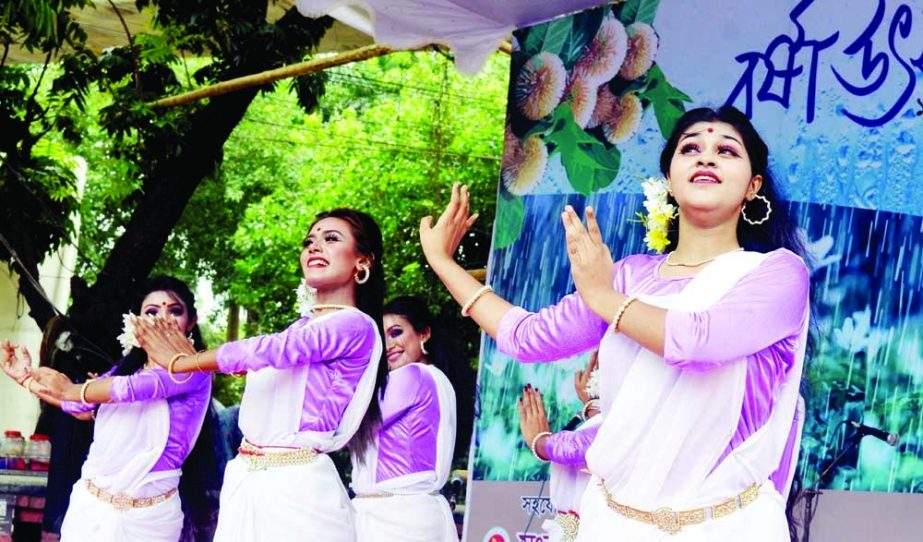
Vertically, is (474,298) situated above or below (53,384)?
above

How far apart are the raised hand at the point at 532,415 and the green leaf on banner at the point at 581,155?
91cm

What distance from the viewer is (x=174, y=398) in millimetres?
5805

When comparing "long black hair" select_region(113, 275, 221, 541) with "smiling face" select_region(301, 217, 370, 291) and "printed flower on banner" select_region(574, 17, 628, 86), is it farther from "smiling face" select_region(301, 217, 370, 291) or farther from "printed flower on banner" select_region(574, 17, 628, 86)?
"printed flower on banner" select_region(574, 17, 628, 86)

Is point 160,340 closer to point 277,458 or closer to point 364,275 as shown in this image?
point 277,458

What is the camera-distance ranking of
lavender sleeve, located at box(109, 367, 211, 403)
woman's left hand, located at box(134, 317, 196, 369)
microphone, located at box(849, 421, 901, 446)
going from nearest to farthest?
microphone, located at box(849, 421, 901, 446) < woman's left hand, located at box(134, 317, 196, 369) < lavender sleeve, located at box(109, 367, 211, 403)

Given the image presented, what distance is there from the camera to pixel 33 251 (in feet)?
32.0

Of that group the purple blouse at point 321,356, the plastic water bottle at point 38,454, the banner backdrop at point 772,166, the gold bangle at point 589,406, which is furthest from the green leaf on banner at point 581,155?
the plastic water bottle at point 38,454

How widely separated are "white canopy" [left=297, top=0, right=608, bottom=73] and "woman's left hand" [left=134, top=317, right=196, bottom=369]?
1673 mm

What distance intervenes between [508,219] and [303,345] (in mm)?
1625

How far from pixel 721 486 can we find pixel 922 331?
2.02 metres

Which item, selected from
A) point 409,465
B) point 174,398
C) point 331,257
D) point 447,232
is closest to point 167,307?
point 174,398

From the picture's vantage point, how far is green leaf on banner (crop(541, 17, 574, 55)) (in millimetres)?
5809

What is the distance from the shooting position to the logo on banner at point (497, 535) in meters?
5.75

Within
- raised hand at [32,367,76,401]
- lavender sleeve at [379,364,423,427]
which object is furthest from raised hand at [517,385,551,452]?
raised hand at [32,367,76,401]
